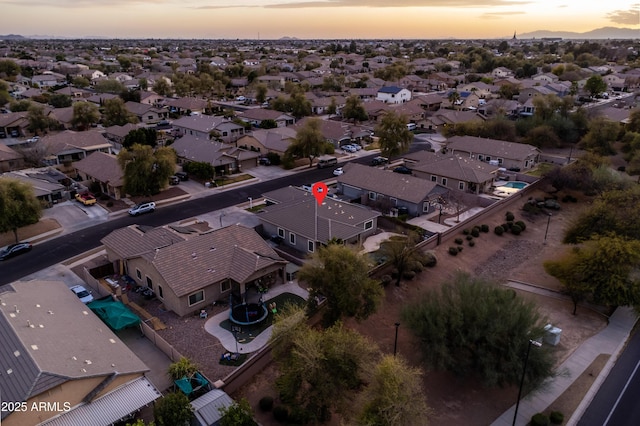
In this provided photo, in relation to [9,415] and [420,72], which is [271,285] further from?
[420,72]

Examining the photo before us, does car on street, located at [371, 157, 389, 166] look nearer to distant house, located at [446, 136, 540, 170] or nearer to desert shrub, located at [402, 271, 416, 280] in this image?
distant house, located at [446, 136, 540, 170]

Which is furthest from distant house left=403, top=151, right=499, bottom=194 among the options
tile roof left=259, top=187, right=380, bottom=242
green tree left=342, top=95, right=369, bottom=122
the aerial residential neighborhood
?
green tree left=342, top=95, right=369, bottom=122

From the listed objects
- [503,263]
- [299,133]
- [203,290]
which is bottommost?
[503,263]

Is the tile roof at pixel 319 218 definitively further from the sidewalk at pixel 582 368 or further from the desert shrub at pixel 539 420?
the desert shrub at pixel 539 420

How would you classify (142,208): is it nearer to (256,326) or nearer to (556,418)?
(256,326)

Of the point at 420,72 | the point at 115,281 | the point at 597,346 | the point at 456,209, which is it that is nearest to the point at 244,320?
the point at 115,281

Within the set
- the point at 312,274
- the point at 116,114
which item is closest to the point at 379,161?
the point at 312,274
